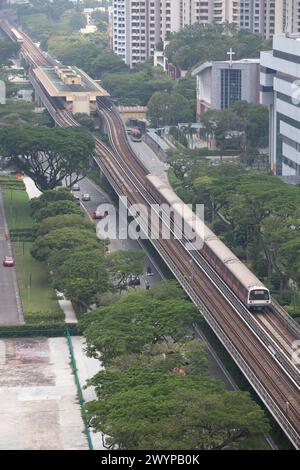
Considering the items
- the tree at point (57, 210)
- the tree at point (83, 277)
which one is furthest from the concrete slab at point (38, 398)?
the tree at point (57, 210)

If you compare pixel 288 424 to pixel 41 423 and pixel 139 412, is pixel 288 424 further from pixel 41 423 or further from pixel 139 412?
pixel 41 423

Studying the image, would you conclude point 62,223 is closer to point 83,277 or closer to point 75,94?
point 83,277

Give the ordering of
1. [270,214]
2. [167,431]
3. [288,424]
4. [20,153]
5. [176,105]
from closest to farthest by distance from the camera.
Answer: [167,431] → [288,424] → [270,214] → [20,153] → [176,105]

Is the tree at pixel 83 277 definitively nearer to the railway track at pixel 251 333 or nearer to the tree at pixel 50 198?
the railway track at pixel 251 333

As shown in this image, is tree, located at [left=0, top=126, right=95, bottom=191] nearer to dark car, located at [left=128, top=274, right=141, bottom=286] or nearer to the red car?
the red car

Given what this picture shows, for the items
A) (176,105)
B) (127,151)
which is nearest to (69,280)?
(127,151)

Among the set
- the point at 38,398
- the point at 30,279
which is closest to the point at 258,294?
the point at 38,398

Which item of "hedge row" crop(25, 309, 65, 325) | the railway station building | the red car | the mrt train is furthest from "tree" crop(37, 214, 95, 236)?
the railway station building
